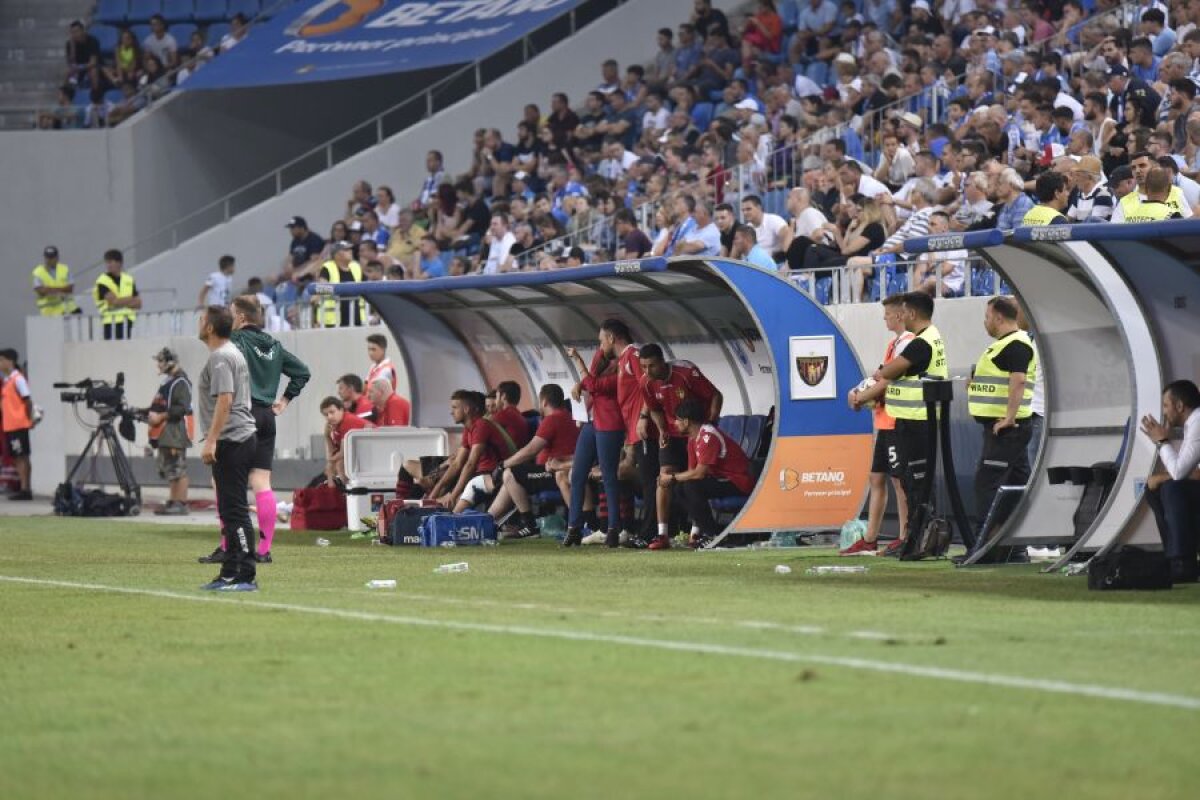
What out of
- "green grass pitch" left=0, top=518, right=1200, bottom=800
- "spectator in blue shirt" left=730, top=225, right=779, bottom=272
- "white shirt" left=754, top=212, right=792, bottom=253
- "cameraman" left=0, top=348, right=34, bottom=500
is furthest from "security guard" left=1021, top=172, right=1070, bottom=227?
"cameraman" left=0, top=348, right=34, bottom=500

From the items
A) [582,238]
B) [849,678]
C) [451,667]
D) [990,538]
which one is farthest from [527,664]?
[582,238]

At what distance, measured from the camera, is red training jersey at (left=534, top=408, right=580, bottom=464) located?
20266 mm

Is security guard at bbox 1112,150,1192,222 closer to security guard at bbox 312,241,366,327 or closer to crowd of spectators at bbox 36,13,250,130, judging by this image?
security guard at bbox 312,241,366,327

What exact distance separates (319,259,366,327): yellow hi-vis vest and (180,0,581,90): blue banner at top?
7.33 m

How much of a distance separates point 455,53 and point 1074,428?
872 inches

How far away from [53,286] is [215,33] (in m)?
8.71

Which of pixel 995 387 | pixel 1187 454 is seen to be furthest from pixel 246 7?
pixel 1187 454

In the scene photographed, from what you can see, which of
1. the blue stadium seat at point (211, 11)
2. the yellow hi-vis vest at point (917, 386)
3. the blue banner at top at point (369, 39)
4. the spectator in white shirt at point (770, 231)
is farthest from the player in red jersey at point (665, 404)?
the blue stadium seat at point (211, 11)

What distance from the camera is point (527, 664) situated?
905 cm

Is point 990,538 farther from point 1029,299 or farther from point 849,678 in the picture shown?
point 849,678

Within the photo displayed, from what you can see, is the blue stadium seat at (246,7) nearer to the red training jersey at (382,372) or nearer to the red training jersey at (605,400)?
the red training jersey at (382,372)

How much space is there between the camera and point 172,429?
88.8 ft

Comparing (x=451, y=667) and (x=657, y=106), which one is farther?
(x=657, y=106)

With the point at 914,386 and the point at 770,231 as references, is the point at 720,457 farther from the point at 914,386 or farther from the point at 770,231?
the point at 770,231
